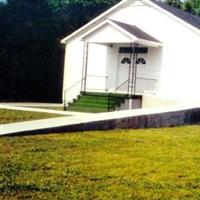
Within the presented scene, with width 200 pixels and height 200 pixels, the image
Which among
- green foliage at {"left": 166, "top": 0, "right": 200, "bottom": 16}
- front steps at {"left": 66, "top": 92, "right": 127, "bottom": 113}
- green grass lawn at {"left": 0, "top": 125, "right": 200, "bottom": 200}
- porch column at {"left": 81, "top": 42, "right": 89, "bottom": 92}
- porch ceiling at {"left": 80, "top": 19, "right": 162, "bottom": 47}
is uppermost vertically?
green foliage at {"left": 166, "top": 0, "right": 200, "bottom": 16}

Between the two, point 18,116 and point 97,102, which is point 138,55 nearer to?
point 97,102

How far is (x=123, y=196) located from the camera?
20.5 ft

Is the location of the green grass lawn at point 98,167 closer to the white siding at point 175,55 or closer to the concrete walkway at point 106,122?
the concrete walkway at point 106,122

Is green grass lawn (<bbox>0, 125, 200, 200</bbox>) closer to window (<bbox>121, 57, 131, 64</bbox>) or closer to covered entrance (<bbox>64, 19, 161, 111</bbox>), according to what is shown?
covered entrance (<bbox>64, 19, 161, 111</bbox>)

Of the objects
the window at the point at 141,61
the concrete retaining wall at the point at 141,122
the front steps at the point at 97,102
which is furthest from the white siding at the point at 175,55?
the concrete retaining wall at the point at 141,122

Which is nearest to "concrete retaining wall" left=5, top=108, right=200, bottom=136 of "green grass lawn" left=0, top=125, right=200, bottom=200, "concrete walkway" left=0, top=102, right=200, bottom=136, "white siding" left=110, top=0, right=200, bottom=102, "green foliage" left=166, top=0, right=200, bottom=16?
"concrete walkway" left=0, top=102, right=200, bottom=136

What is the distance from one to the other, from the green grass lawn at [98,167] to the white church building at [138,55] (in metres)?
12.8

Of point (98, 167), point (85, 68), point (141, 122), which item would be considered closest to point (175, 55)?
point (85, 68)

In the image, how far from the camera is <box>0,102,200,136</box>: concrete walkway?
10492 millimetres

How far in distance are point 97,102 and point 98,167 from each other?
15.0 metres

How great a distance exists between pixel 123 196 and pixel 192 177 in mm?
1464

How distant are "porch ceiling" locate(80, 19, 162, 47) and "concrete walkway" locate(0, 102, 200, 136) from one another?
7470 millimetres

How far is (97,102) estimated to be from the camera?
2270cm

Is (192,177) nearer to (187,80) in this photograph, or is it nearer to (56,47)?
(187,80)
